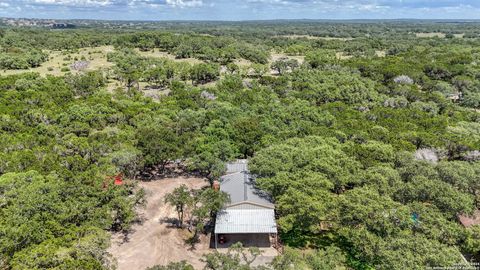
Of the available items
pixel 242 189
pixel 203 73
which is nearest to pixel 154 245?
pixel 242 189

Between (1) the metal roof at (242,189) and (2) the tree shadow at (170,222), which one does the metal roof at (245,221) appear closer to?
(1) the metal roof at (242,189)

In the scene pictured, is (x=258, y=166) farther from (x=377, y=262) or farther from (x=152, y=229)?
(x=377, y=262)

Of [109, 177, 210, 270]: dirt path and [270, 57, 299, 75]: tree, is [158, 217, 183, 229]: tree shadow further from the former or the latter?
[270, 57, 299, 75]: tree

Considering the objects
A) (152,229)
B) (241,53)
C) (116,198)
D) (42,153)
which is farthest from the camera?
(241,53)

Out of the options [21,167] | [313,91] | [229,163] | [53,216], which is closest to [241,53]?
[313,91]

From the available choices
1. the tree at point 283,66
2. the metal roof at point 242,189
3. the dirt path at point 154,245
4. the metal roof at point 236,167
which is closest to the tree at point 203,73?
the tree at point 283,66
